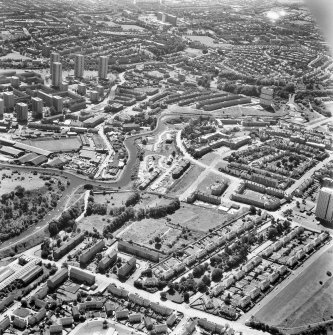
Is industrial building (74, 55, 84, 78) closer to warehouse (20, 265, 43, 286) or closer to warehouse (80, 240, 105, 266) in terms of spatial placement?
warehouse (80, 240, 105, 266)

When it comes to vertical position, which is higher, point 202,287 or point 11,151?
point 202,287

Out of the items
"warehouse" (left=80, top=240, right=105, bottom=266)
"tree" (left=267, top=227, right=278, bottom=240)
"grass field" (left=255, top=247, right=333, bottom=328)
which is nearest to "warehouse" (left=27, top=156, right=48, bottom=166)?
"warehouse" (left=80, top=240, right=105, bottom=266)

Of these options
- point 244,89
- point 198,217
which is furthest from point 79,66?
point 198,217

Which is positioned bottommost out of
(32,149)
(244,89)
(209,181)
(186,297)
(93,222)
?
(244,89)

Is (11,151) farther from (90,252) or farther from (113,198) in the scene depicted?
(90,252)

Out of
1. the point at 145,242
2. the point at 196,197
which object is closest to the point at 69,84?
the point at 196,197

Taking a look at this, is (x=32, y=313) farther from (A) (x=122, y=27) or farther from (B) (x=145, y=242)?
(A) (x=122, y=27)
